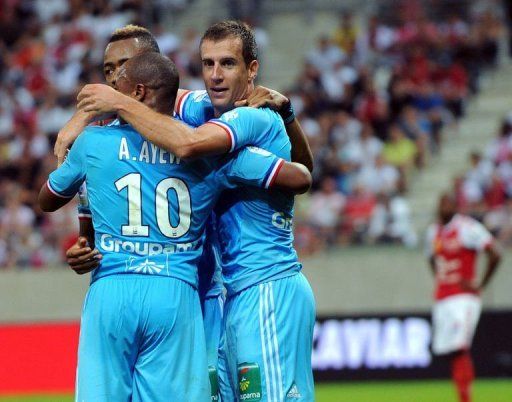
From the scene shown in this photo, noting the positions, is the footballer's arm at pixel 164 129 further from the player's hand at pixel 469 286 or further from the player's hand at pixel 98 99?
the player's hand at pixel 469 286

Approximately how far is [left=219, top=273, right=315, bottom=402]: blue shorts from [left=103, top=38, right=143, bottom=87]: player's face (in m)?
1.54

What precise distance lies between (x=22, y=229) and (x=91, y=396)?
10.9 meters

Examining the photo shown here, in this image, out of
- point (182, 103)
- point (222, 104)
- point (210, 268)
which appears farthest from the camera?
point (182, 103)

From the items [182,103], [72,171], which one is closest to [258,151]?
[182,103]

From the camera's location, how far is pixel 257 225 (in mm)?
5738

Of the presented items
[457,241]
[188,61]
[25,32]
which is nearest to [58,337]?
[457,241]

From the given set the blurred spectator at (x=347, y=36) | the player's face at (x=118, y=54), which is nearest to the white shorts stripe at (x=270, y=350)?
the player's face at (x=118, y=54)

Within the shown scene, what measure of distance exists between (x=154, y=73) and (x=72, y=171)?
2.07 feet

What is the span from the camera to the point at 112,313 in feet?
17.6

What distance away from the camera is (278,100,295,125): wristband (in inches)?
238

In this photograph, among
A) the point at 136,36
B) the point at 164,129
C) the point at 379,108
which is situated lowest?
the point at 164,129

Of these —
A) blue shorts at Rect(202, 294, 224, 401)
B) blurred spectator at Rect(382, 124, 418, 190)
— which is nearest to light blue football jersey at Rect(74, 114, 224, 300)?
blue shorts at Rect(202, 294, 224, 401)

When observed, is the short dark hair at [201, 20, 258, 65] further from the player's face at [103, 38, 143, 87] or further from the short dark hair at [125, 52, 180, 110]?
the player's face at [103, 38, 143, 87]

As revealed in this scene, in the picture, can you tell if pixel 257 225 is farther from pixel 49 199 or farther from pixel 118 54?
pixel 118 54
